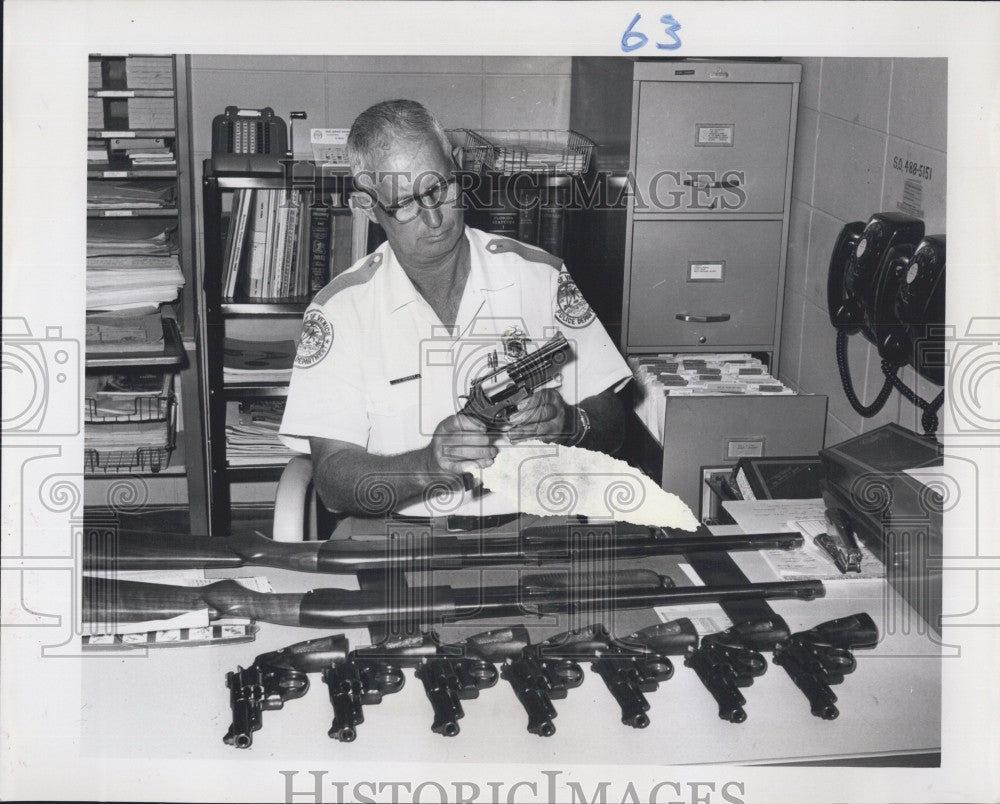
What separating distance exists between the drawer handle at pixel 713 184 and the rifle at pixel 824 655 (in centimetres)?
89

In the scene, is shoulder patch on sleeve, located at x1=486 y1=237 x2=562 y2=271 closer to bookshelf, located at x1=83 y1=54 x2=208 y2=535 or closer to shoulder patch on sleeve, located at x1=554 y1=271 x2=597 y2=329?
shoulder patch on sleeve, located at x1=554 y1=271 x2=597 y2=329

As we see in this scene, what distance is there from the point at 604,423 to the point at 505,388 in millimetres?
224

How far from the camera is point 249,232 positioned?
6.40 feet

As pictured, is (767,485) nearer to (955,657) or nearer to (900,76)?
(955,657)

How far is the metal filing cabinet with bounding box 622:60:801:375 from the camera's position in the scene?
1.88 m

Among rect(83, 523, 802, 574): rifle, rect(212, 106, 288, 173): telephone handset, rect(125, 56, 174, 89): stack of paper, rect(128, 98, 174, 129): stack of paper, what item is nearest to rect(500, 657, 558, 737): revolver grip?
rect(83, 523, 802, 574): rifle

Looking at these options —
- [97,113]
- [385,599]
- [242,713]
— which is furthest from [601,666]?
[97,113]

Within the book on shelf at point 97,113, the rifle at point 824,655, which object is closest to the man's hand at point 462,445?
the rifle at point 824,655

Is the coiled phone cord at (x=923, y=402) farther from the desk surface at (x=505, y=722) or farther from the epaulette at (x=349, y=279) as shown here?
the epaulette at (x=349, y=279)

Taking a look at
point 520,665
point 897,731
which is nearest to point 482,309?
point 520,665

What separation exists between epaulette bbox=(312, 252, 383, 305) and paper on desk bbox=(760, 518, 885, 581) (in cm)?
80

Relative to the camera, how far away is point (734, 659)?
1.29 metres

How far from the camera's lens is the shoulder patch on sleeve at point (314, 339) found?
173 centimetres

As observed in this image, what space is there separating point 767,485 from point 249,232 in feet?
3.63
